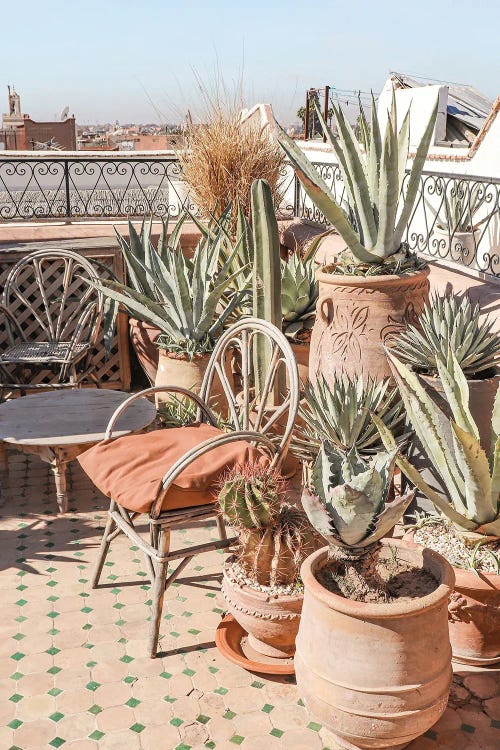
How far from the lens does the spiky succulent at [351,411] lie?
3.18 metres

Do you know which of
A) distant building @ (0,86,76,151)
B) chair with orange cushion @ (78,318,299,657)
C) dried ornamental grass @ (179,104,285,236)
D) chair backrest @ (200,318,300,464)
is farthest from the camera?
distant building @ (0,86,76,151)

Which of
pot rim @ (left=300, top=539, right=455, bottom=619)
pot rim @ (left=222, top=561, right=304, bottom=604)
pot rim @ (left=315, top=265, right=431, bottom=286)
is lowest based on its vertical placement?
pot rim @ (left=222, top=561, right=304, bottom=604)

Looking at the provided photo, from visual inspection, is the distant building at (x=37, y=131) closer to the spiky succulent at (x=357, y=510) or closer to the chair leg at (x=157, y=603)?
the chair leg at (x=157, y=603)

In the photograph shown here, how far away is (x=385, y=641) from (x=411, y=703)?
7.0 inches

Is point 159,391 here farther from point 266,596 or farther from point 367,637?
point 367,637

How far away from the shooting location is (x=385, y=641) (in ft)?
6.54

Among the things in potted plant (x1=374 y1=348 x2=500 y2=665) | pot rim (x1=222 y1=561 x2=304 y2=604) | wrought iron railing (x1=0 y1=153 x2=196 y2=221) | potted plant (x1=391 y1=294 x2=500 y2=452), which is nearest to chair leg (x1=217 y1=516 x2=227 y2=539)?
pot rim (x1=222 y1=561 x2=304 y2=604)

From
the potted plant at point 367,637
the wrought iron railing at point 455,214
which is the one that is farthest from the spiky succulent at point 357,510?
the wrought iron railing at point 455,214

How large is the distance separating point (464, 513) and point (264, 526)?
28.5 inches

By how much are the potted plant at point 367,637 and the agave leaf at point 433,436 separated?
57 cm

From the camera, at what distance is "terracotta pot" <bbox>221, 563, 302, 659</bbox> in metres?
2.49

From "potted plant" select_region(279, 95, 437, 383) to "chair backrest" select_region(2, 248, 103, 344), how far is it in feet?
5.35

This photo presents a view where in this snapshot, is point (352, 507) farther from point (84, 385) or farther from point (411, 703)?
point (84, 385)

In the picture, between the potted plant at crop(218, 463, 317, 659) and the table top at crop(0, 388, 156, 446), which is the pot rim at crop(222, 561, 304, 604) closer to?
the potted plant at crop(218, 463, 317, 659)
